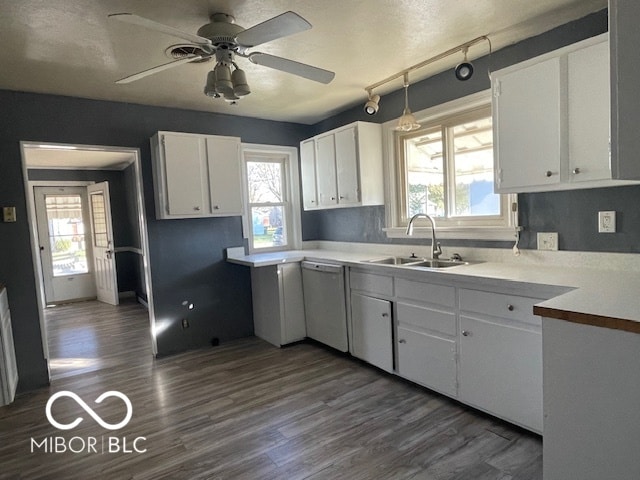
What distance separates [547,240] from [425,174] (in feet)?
3.95

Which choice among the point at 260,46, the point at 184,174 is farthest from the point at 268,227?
the point at 260,46

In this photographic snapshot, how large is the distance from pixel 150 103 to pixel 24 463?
2.83 m

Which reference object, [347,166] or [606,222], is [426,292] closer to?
[606,222]

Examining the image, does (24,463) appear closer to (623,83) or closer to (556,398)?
(556,398)

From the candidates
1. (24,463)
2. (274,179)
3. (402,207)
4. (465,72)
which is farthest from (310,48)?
(24,463)

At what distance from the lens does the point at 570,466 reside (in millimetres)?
1430

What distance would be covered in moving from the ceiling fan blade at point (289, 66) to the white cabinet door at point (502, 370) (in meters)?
1.68

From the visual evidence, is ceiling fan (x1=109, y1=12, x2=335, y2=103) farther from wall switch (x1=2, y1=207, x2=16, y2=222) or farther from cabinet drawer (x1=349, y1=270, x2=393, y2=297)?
wall switch (x1=2, y1=207, x2=16, y2=222)

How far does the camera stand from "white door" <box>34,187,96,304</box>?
6.12 metres

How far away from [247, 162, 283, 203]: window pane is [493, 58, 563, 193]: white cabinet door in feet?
8.48

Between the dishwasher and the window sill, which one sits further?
the dishwasher

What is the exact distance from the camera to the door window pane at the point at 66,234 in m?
6.26

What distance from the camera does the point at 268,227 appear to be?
4.33 meters

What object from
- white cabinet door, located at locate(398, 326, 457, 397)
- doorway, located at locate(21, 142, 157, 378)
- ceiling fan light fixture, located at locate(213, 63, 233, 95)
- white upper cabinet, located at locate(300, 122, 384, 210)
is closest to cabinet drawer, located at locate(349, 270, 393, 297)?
white cabinet door, located at locate(398, 326, 457, 397)
